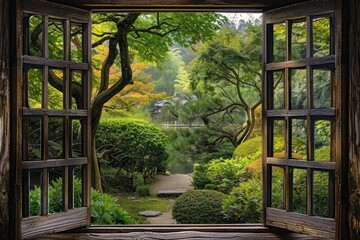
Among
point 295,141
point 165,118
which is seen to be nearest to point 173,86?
point 165,118

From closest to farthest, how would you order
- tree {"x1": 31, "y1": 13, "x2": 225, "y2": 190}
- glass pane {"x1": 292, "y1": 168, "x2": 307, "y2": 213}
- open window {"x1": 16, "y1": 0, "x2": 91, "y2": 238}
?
open window {"x1": 16, "y1": 0, "x2": 91, "y2": 238}
glass pane {"x1": 292, "y1": 168, "x2": 307, "y2": 213}
tree {"x1": 31, "y1": 13, "x2": 225, "y2": 190}

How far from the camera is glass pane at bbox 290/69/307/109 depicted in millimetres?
2638

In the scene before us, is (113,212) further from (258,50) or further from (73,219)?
(258,50)

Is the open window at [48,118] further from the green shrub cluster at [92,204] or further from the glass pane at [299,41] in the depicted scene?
the glass pane at [299,41]

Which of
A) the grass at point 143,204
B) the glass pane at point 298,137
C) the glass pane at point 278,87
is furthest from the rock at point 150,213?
the glass pane at point 298,137

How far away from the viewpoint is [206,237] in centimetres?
249

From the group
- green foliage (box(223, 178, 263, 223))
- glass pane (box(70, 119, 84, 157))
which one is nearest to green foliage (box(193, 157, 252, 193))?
green foliage (box(223, 178, 263, 223))

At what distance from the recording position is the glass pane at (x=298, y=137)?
2.68 meters

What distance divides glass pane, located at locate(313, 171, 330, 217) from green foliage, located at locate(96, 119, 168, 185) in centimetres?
468

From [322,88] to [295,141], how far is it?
507mm

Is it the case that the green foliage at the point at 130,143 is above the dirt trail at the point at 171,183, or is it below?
above

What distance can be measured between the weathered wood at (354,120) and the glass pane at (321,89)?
12.5 inches

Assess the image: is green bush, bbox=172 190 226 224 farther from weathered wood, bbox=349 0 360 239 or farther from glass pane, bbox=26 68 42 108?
weathered wood, bbox=349 0 360 239

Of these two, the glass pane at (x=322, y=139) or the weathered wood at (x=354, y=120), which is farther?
the glass pane at (x=322, y=139)
